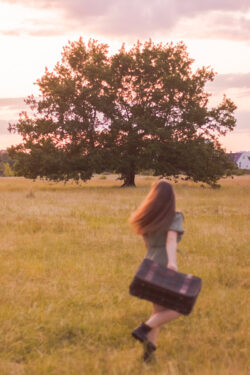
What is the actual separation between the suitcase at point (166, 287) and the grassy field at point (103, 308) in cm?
61

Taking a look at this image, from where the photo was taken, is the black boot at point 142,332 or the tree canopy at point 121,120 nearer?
the black boot at point 142,332

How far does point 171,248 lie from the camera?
4.30m

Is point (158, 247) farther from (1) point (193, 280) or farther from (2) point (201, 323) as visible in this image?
(2) point (201, 323)

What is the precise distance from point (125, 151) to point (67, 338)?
100 feet

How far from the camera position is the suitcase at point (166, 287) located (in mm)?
4057

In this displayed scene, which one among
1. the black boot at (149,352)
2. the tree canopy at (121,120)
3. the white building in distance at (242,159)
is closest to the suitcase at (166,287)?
the black boot at (149,352)

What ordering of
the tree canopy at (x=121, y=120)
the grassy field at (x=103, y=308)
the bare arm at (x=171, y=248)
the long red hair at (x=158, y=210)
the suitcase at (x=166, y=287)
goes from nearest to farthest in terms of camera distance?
the suitcase at (x=166, y=287), the bare arm at (x=171, y=248), the long red hair at (x=158, y=210), the grassy field at (x=103, y=308), the tree canopy at (x=121, y=120)

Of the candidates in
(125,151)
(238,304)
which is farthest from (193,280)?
(125,151)

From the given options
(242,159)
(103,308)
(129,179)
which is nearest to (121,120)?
(129,179)

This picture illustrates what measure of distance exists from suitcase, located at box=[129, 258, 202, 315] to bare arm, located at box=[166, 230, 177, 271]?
0.31 feet

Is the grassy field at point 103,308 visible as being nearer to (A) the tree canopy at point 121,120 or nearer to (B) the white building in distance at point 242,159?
(A) the tree canopy at point 121,120

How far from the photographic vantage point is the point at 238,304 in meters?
6.19

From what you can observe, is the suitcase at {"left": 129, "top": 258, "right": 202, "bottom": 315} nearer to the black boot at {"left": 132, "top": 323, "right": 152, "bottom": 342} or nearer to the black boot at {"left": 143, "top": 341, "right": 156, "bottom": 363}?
the black boot at {"left": 132, "top": 323, "right": 152, "bottom": 342}

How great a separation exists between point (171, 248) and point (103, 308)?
84.7 inches
